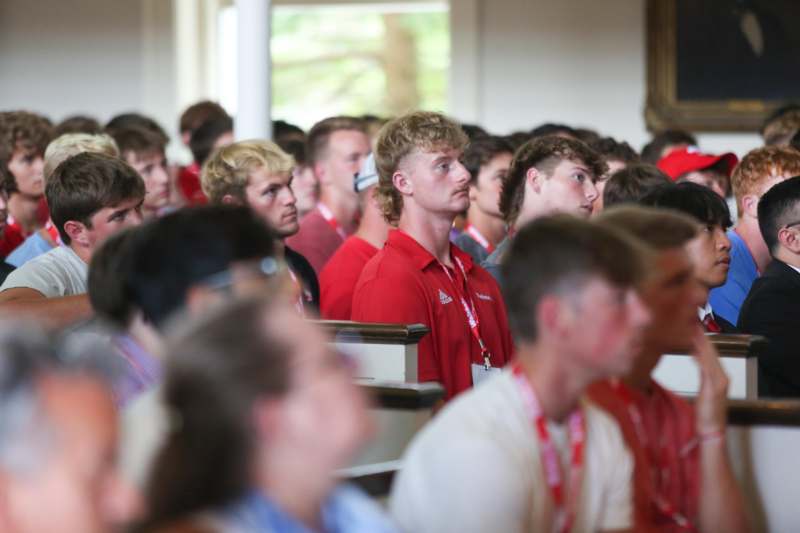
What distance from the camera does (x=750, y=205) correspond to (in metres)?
6.07

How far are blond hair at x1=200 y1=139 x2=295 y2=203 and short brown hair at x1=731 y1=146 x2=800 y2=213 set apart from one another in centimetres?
209

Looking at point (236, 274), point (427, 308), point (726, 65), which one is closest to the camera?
point (236, 274)

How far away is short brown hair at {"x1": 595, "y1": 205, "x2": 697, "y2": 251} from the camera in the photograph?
120 inches

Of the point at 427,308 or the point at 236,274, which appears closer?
the point at 236,274

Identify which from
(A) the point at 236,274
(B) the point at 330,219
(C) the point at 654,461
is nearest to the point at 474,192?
(B) the point at 330,219

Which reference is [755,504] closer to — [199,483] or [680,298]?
[680,298]

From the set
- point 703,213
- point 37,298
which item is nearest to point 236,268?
point 37,298

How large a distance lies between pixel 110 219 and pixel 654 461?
7.89ft

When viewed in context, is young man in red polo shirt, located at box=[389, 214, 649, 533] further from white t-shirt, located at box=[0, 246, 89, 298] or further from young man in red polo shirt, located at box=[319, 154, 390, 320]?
young man in red polo shirt, located at box=[319, 154, 390, 320]

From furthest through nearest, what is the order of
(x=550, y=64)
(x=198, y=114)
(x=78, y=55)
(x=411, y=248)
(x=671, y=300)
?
1. (x=78, y=55)
2. (x=550, y=64)
3. (x=198, y=114)
4. (x=411, y=248)
5. (x=671, y=300)

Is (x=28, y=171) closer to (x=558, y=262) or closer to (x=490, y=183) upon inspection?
(x=490, y=183)

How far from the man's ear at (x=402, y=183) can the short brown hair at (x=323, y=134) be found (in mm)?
2315

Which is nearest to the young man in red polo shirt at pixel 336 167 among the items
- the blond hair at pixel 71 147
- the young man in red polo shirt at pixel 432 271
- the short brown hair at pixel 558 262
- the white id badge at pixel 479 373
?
the blond hair at pixel 71 147

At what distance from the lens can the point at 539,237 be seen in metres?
2.62
